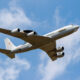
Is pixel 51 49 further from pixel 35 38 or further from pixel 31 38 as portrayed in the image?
pixel 31 38

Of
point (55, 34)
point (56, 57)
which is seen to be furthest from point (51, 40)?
point (56, 57)

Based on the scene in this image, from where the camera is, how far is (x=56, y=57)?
105 m

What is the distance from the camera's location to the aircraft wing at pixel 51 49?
100312 mm

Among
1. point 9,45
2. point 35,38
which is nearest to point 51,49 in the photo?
point 35,38

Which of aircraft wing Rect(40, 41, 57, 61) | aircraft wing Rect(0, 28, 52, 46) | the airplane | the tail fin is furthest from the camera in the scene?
the tail fin

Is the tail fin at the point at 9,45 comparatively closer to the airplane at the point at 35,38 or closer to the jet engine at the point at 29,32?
the airplane at the point at 35,38

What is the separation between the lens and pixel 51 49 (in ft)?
338

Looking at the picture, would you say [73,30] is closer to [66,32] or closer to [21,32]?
[66,32]

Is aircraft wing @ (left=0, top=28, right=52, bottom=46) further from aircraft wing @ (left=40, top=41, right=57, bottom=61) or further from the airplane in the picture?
aircraft wing @ (left=40, top=41, right=57, bottom=61)

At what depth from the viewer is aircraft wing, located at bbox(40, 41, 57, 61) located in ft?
329

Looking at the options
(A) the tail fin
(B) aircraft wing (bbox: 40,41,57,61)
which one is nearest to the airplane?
(B) aircraft wing (bbox: 40,41,57,61)

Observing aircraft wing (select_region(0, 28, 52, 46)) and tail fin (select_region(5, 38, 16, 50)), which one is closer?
aircraft wing (select_region(0, 28, 52, 46))

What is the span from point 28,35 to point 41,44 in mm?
6359

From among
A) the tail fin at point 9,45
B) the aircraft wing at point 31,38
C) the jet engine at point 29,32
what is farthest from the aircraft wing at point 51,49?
the jet engine at point 29,32
